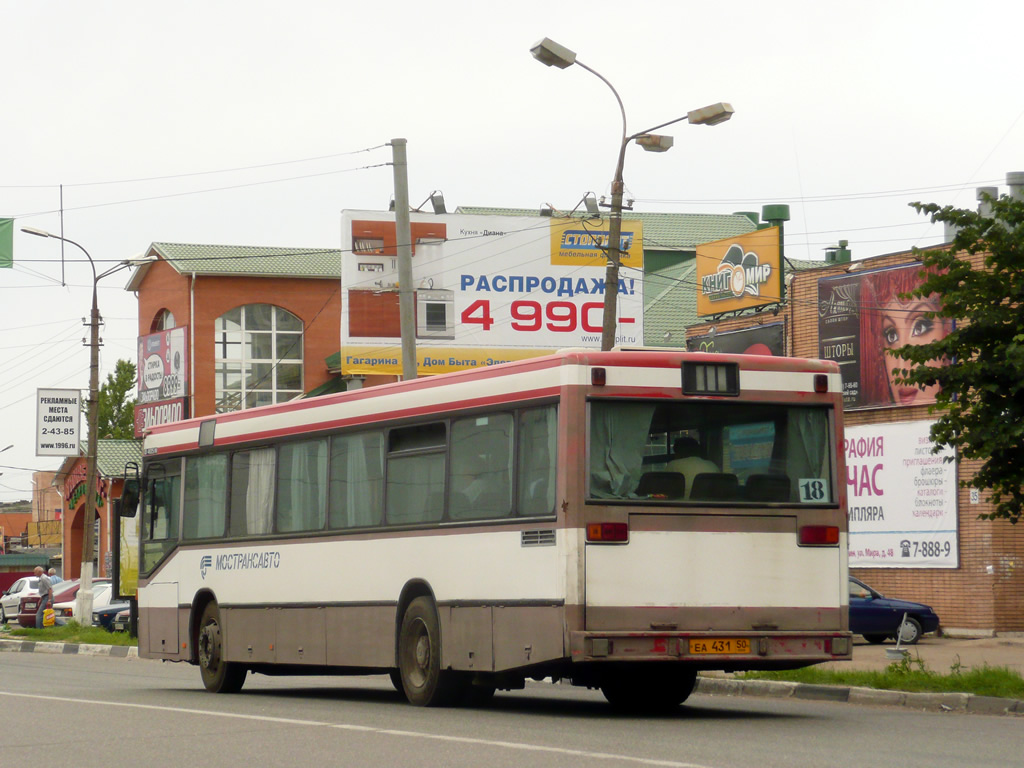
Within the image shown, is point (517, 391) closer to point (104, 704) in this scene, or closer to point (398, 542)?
point (398, 542)

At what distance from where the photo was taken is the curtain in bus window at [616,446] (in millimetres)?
12633

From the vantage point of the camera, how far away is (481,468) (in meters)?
13.6

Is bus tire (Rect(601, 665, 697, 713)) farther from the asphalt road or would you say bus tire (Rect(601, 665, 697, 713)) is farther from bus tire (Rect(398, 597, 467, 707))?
bus tire (Rect(398, 597, 467, 707))

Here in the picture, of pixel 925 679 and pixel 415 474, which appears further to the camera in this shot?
pixel 925 679

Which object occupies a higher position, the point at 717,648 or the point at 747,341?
the point at 747,341

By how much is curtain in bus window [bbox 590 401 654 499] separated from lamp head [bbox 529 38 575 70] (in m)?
9.38

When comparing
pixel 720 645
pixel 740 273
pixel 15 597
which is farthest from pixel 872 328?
pixel 15 597

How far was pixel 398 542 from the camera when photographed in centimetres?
1460

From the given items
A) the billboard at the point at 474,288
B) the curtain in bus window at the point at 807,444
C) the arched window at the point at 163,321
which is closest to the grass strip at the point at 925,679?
the curtain in bus window at the point at 807,444

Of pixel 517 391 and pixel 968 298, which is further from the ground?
pixel 968 298

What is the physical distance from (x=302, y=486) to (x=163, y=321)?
46430 mm

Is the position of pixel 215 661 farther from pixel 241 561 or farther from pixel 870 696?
pixel 870 696

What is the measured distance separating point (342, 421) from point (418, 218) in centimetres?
3070

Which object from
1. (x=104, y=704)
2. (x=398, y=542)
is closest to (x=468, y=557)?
(x=398, y=542)
